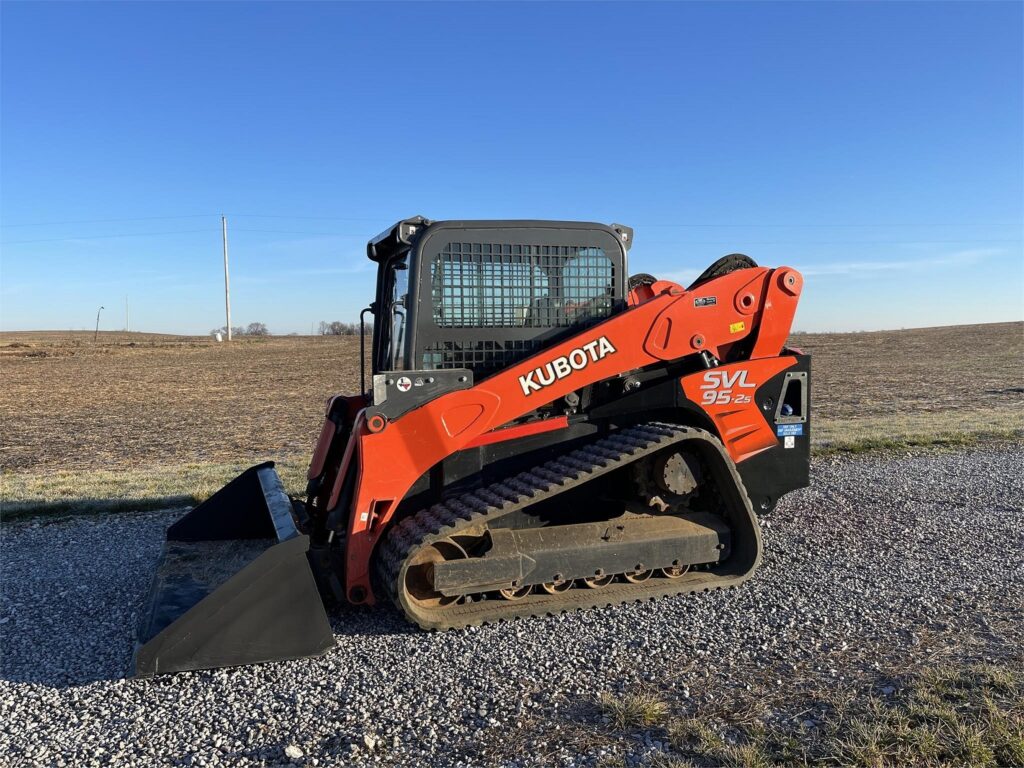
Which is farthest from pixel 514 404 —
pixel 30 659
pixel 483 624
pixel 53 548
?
pixel 53 548

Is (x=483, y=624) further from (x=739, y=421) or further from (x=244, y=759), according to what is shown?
(x=739, y=421)

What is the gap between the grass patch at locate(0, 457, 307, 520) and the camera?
26.3 feet

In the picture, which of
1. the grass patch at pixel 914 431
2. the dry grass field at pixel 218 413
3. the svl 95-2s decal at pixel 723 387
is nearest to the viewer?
the svl 95-2s decal at pixel 723 387

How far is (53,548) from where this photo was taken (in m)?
6.66

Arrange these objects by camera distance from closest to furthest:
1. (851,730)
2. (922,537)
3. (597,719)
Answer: (851,730) → (597,719) → (922,537)

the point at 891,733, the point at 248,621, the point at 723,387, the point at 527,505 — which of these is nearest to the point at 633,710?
the point at 891,733

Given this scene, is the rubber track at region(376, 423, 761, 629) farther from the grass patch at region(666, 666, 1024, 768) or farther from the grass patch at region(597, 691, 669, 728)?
the grass patch at region(666, 666, 1024, 768)

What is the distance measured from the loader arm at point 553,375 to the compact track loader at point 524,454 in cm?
1

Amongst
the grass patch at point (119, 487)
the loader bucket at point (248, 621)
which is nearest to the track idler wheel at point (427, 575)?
the loader bucket at point (248, 621)

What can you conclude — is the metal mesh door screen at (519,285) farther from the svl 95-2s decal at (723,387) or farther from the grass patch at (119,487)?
the grass patch at (119,487)

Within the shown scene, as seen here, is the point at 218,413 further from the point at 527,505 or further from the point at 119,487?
the point at 527,505

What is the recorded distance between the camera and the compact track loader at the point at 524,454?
15.9 feet

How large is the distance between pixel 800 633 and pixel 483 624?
1.92m

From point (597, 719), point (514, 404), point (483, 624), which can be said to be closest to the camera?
point (597, 719)
